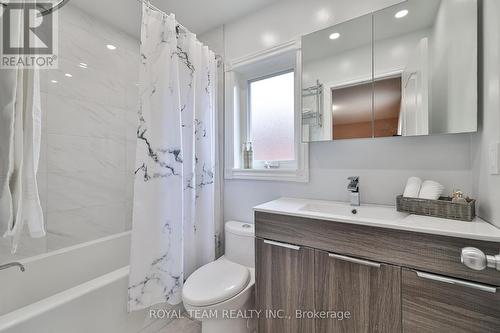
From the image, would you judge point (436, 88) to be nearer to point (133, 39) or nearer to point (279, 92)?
point (279, 92)

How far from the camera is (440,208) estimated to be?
1012 millimetres

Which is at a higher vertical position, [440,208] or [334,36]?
[334,36]

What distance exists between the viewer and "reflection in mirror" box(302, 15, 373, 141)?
4.45ft

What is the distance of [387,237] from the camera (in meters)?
0.94

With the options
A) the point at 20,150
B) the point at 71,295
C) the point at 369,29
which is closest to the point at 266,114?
the point at 369,29

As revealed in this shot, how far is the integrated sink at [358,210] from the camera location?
1.21 meters

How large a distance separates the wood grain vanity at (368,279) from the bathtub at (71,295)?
0.83 m

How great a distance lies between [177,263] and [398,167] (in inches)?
59.4

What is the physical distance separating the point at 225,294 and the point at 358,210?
933 mm

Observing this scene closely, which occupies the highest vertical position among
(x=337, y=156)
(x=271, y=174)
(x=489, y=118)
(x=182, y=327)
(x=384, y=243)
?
(x=489, y=118)

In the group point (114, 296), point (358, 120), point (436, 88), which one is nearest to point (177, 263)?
point (114, 296)

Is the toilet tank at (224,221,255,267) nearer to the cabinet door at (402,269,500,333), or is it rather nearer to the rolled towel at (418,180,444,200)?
the cabinet door at (402,269,500,333)

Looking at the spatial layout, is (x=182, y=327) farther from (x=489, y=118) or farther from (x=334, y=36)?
(x=334, y=36)

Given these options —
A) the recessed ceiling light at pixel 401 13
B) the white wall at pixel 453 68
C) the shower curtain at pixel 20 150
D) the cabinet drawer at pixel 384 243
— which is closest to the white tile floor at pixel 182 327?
the cabinet drawer at pixel 384 243
